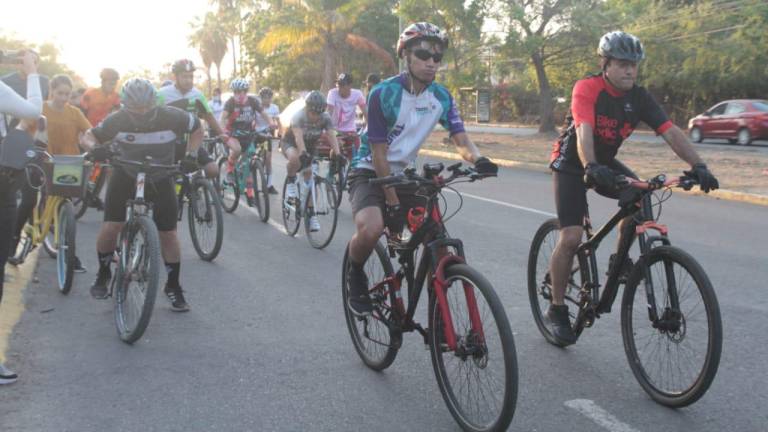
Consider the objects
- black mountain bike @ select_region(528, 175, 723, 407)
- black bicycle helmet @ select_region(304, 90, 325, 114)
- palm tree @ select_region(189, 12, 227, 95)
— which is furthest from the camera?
palm tree @ select_region(189, 12, 227, 95)

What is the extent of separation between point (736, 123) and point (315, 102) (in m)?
21.9

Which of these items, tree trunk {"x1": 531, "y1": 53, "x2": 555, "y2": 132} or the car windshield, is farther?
tree trunk {"x1": 531, "y1": 53, "x2": 555, "y2": 132}

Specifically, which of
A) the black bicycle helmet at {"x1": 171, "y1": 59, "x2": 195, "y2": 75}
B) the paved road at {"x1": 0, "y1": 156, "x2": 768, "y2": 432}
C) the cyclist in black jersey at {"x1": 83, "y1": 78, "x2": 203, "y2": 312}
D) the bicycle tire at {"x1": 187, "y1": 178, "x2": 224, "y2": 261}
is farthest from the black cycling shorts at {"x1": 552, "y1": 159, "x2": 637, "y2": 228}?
the black bicycle helmet at {"x1": 171, "y1": 59, "x2": 195, "y2": 75}

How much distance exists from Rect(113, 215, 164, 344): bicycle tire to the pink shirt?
6.26 meters

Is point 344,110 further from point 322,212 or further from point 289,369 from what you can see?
point 289,369

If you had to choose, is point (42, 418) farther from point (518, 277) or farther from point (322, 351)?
point (518, 277)

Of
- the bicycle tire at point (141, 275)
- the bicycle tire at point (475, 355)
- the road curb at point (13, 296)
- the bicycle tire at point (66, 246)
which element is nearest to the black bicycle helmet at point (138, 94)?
the bicycle tire at point (141, 275)

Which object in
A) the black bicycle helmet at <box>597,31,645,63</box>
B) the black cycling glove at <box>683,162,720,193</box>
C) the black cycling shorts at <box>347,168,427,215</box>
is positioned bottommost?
the black cycling shorts at <box>347,168,427,215</box>

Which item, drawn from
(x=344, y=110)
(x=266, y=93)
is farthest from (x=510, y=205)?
(x=266, y=93)

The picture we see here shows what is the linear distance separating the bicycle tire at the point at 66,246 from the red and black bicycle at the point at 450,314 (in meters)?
2.97

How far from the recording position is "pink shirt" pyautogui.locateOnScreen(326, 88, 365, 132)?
11742mm

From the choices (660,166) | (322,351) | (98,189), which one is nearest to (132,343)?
(322,351)

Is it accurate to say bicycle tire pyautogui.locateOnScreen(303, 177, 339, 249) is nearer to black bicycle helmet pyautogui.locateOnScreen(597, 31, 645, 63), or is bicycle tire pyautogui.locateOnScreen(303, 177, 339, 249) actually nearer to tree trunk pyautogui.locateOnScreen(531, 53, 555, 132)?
black bicycle helmet pyautogui.locateOnScreen(597, 31, 645, 63)

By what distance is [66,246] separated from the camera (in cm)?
652
